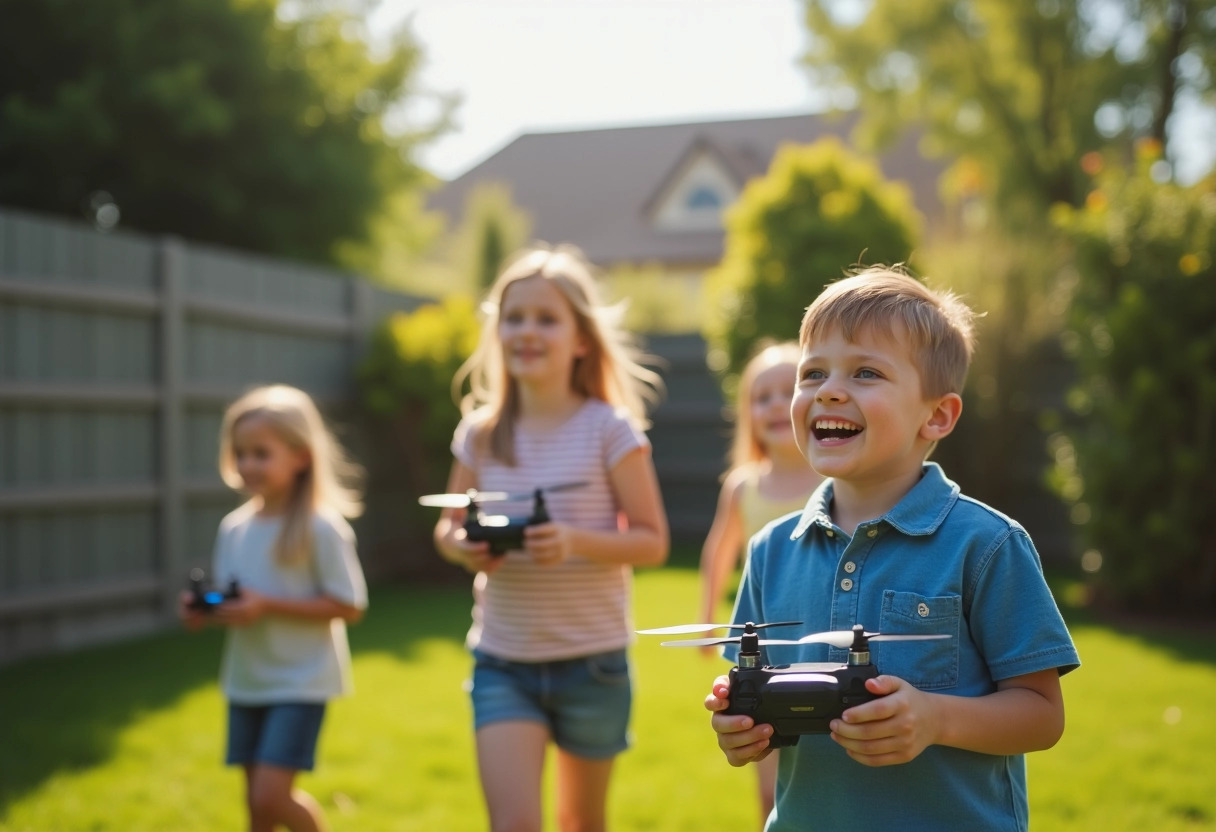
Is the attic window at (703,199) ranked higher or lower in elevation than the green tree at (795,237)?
higher

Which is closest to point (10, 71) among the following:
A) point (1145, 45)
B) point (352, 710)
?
point (352, 710)

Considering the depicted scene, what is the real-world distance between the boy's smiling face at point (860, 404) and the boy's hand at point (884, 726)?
0.40 meters

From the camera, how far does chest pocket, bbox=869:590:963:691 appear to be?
1.84m

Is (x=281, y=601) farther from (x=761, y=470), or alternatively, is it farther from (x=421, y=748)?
(x=421, y=748)

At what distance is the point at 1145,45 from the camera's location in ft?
59.2

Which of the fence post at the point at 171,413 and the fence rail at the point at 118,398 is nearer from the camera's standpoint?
the fence rail at the point at 118,398

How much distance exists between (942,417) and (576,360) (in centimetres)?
177

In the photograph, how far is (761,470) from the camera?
13.4 feet

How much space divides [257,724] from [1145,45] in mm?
18348

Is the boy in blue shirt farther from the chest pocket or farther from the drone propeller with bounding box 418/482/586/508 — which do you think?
the drone propeller with bounding box 418/482/586/508

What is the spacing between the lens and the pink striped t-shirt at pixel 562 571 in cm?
324

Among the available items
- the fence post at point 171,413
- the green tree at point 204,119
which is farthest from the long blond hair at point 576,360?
the green tree at point 204,119

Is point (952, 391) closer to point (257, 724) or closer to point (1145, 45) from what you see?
point (257, 724)

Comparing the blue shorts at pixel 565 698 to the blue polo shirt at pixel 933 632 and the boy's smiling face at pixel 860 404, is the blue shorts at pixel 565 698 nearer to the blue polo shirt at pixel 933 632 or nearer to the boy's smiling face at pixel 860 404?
the blue polo shirt at pixel 933 632
